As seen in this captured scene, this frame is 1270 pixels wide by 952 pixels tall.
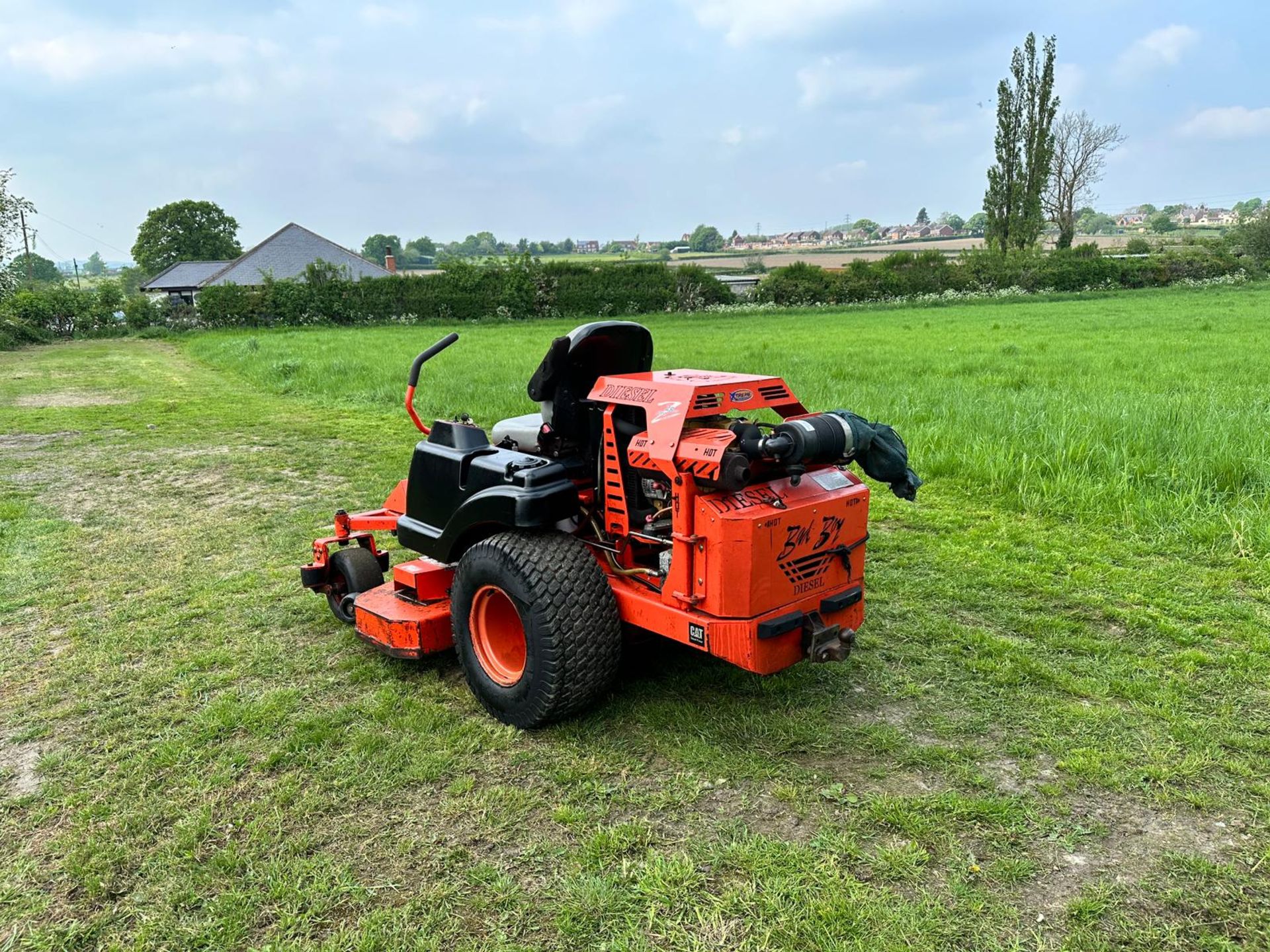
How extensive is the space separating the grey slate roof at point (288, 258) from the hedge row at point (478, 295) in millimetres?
10731

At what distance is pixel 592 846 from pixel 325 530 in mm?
4526

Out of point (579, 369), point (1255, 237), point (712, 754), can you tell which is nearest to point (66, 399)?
point (579, 369)

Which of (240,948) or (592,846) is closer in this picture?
(240,948)

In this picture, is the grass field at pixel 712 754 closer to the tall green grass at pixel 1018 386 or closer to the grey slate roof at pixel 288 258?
the tall green grass at pixel 1018 386

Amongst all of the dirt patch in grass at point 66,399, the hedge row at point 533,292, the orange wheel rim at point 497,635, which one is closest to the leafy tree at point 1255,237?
the hedge row at point 533,292

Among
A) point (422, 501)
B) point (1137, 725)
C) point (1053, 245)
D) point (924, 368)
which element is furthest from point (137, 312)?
point (1053, 245)

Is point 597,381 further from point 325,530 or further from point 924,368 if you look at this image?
point 924,368

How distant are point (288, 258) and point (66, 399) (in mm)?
35790

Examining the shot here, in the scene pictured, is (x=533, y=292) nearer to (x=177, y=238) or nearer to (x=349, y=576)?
(x=349, y=576)

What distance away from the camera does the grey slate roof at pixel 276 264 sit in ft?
153

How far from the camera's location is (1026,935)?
2514mm

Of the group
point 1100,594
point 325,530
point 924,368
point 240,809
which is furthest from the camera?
point 924,368

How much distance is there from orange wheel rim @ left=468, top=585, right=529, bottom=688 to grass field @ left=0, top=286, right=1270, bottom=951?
0.24 metres

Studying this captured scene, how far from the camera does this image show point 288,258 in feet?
158
